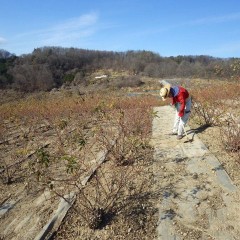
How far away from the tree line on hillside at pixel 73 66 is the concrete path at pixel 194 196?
2889 centimetres

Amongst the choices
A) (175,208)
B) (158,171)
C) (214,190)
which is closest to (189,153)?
(158,171)

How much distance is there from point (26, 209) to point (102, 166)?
1.64 m

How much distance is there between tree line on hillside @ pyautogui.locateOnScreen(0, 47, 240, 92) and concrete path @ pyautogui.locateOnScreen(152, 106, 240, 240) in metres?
28.9

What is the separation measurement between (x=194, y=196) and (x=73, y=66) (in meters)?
79.8

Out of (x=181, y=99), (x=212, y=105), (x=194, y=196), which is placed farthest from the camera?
(x=212, y=105)

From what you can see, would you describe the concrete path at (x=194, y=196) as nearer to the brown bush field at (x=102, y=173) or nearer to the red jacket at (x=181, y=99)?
the brown bush field at (x=102, y=173)

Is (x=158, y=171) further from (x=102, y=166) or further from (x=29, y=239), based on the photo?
(x=29, y=239)

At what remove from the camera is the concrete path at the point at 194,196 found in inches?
145

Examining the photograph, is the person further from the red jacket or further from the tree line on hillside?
the tree line on hillside

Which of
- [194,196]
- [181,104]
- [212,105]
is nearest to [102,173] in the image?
[194,196]

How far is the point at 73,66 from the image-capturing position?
268 ft

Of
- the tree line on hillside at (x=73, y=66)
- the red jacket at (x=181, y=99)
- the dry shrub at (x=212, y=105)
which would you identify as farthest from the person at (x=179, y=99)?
the tree line on hillside at (x=73, y=66)

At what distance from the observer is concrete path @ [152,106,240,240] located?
369 cm

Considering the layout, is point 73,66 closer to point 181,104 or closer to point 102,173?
point 181,104
